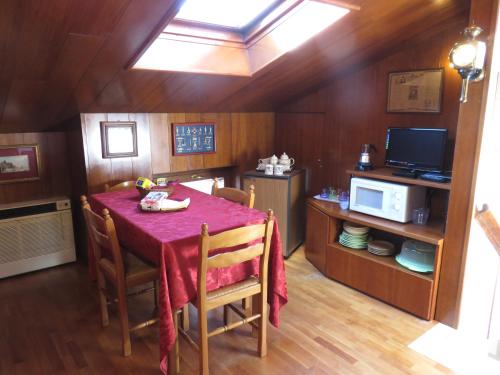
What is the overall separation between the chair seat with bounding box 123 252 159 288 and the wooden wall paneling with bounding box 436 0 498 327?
1.90m

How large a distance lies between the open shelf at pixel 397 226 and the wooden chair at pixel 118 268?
1591 millimetres

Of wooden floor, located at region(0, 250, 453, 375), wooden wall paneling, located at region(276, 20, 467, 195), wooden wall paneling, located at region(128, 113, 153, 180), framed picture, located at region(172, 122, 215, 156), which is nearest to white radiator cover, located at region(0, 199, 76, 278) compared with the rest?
wooden floor, located at region(0, 250, 453, 375)

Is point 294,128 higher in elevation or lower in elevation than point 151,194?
higher

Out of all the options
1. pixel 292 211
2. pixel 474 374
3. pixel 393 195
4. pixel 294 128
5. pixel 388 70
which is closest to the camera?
pixel 474 374

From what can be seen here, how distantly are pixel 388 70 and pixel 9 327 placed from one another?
11.4 feet

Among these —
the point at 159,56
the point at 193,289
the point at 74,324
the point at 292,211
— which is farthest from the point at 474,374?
the point at 159,56

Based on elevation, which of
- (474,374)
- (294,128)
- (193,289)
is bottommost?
(474,374)

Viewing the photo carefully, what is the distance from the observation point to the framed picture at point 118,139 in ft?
10.3

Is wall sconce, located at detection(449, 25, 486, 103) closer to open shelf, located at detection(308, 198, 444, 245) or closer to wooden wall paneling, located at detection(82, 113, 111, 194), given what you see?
→ open shelf, located at detection(308, 198, 444, 245)

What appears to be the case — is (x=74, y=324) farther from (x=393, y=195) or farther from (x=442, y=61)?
(x=442, y=61)

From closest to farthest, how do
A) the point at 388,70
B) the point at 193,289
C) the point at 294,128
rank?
the point at 193,289 < the point at 388,70 < the point at 294,128

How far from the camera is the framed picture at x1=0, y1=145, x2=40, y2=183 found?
321 cm

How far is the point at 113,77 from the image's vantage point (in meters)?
2.47


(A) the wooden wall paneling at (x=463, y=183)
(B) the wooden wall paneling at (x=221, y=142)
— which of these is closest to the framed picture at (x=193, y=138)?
(B) the wooden wall paneling at (x=221, y=142)
